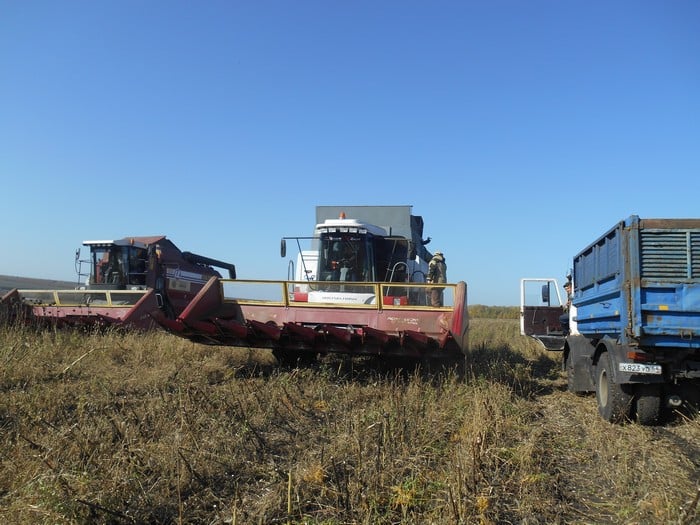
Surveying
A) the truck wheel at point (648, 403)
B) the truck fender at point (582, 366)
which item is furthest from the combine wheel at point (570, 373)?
the truck wheel at point (648, 403)

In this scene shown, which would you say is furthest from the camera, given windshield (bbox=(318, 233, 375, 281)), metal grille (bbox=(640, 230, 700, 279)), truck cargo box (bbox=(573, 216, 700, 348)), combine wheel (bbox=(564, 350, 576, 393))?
windshield (bbox=(318, 233, 375, 281))

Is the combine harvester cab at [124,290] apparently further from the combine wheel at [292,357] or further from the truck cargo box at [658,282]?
the truck cargo box at [658,282]

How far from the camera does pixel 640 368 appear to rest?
A: 5.54 metres

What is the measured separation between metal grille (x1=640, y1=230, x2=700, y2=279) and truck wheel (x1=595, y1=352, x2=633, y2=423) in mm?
1270

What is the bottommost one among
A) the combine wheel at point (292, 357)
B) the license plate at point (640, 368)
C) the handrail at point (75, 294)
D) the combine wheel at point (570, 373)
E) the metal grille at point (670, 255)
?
the combine wheel at point (570, 373)

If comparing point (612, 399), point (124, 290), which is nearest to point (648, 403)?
point (612, 399)

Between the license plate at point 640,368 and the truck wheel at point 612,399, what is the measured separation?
40cm

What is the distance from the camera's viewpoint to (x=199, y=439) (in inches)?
171

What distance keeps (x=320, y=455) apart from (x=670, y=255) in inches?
167

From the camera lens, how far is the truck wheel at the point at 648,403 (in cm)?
584

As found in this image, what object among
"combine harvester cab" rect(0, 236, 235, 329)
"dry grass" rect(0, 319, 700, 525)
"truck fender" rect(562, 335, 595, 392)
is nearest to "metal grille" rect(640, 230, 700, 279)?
"dry grass" rect(0, 319, 700, 525)

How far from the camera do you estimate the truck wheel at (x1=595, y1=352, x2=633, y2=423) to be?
588 centimetres

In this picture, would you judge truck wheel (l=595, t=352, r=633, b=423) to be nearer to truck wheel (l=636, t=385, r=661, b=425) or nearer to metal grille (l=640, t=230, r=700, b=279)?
truck wheel (l=636, t=385, r=661, b=425)

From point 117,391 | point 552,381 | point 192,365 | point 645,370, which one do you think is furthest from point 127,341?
point 645,370
